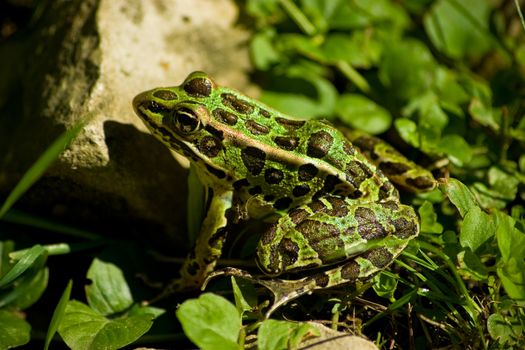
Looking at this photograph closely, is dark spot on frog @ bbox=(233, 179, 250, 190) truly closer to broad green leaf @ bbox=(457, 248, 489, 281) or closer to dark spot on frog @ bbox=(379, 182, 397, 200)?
dark spot on frog @ bbox=(379, 182, 397, 200)

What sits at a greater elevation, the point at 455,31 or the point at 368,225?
the point at 455,31

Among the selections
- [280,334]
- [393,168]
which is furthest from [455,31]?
[280,334]

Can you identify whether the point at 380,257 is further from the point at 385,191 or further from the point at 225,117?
the point at 225,117

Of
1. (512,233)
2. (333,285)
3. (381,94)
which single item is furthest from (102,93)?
(512,233)

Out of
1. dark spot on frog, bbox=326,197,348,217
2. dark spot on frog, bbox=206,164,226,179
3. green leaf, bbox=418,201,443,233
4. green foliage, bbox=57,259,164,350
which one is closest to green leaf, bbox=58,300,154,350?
green foliage, bbox=57,259,164,350

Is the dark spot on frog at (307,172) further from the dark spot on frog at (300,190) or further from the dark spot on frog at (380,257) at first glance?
the dark spot on frog at (380,257)

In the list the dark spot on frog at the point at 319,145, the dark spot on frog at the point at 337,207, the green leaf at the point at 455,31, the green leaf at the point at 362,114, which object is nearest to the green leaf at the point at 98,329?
the dark spot on frog at the point at 337,207
